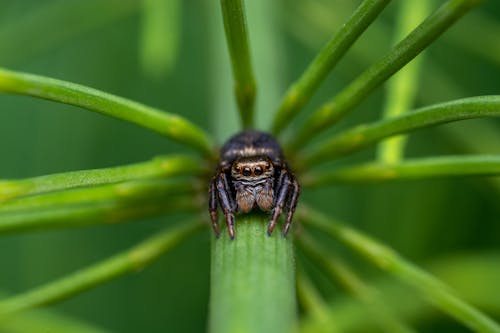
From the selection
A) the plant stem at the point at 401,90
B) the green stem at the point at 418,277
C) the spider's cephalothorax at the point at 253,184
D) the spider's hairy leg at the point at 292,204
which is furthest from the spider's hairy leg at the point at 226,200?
the plant stem at the point at 401,90

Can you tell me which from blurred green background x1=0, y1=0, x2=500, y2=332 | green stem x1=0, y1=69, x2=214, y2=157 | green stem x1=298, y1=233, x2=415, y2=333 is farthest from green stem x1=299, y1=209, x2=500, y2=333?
blurred green background x1=0, y1=0, x2=500, y2=332

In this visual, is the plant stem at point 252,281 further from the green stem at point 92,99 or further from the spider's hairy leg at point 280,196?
the green stem at point 92,99

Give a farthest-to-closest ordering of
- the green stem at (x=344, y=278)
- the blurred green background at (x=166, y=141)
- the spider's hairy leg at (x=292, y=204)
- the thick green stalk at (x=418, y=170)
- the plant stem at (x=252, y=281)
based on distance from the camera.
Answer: the blurred green background at (x=166, y=141) → the green stem at (x=344, y=278) → the thick green stalk at (x=418, y=170) → the spider's hairy leg at (x=292, y=204) → the plant stem at (x=252, y=281)

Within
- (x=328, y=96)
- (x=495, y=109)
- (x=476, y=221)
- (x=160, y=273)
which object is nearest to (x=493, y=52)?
(x=476, y=221)

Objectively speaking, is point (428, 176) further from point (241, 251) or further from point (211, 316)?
point (211, 316)

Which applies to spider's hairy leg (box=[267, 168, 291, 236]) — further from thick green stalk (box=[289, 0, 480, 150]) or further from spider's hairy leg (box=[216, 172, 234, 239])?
thick green stalk (box=[289, 0, 480, 150])

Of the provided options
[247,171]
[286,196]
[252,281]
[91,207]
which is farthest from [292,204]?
[91,207]
